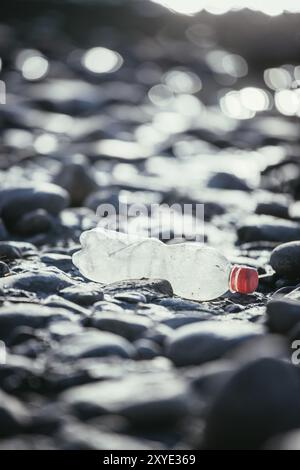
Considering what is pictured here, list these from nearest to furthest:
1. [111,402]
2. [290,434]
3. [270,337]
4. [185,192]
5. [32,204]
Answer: [290,434] → [111,402] → [270,337] → [32,204] → [185,192]

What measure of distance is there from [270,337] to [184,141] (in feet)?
15.6

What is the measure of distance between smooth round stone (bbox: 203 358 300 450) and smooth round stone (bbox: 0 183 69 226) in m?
2.36

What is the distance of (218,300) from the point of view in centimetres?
286

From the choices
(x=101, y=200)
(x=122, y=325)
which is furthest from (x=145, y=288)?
(x=101, y=200)

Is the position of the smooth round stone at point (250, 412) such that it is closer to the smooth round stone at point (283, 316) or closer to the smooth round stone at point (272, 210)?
the smooth round stone at point (283, 316)

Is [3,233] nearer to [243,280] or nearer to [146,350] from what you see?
[243,280]

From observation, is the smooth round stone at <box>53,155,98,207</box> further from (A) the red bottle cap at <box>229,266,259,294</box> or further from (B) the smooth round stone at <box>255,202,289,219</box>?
(A) the red bottle cap at <box>229,266,259,294</box>

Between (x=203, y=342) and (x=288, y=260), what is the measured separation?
113cm

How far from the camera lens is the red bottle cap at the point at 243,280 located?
9.48 feet

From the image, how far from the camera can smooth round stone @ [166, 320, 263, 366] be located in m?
2.08

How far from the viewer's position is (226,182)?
5.27 metres

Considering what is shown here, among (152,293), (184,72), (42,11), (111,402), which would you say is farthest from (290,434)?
(42,11)

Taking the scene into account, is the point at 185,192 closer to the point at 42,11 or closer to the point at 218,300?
the point at 218,300

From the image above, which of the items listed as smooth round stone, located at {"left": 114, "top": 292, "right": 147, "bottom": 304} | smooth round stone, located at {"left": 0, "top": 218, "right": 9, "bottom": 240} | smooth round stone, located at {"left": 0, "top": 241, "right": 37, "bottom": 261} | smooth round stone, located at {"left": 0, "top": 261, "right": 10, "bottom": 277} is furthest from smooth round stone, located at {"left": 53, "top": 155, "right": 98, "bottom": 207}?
smooth round stone, located at {"left": 114, "top": 292, "right": 147, "bottom": 304}
